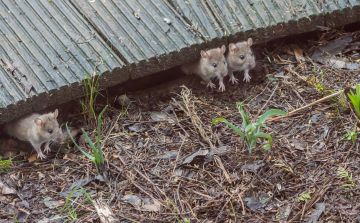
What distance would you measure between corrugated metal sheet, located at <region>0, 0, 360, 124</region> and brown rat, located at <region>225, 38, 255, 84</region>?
0.11m

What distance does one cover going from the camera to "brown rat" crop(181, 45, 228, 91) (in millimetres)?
5526

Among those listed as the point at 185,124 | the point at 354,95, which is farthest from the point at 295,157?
the point at 185,124

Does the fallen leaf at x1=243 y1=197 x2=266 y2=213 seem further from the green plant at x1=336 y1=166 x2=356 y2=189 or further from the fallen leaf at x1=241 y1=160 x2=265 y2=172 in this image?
the green plant at x1=336 y1=166 x2=356 y2=189

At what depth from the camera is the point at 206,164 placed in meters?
4.33

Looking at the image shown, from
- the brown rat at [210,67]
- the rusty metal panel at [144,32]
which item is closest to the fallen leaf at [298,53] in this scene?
the brown rat at [210,67]

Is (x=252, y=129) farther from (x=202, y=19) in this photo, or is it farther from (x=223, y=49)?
(x=202, y=19)

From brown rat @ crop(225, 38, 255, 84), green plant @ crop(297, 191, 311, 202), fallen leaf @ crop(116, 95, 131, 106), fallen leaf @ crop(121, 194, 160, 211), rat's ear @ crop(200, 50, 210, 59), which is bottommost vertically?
green plant @ crop(297, 191, 311, 202)

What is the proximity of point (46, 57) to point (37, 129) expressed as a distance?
29.4 inches

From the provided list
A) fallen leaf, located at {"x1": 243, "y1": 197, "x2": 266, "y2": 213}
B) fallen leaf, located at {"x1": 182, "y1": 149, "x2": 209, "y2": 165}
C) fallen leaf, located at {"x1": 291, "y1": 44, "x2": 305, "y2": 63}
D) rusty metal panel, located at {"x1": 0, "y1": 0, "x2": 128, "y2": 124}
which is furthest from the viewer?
fallen leaf, located at {"x1": 291, "y1": 44, "x2": 305, "y2": 63}

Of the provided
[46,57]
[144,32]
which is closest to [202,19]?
[144,32]

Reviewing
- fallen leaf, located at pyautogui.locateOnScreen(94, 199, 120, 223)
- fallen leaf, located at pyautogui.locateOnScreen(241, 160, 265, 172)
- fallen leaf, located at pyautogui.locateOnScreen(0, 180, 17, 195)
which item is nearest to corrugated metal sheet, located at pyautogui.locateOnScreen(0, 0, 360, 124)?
fallen leaf, located at pyautogui.locateOnScreen(0, 180, 17, 195)

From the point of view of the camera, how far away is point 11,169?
14.9ft

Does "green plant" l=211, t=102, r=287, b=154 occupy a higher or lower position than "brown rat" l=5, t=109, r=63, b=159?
lower

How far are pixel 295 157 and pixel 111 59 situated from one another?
2.11 m
